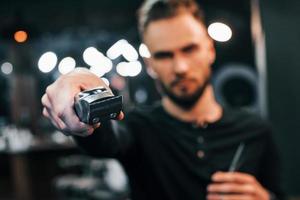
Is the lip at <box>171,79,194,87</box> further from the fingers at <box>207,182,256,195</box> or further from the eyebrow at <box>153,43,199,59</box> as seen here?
the fingers at <box>207,182,256,195</box>

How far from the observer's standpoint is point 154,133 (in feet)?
4.00

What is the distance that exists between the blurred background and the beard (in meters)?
1.98

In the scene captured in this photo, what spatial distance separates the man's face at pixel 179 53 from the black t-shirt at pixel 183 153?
4.6 inches

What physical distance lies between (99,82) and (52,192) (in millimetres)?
5590

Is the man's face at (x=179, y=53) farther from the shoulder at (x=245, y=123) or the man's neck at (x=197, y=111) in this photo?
the shoulder at (x=245, y=123)

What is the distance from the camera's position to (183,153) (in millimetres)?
1195

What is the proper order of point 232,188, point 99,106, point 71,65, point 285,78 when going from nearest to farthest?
point 99,106
point 232,188
point 285,78
point 71,65

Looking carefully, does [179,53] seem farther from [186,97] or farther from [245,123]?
[245,123]

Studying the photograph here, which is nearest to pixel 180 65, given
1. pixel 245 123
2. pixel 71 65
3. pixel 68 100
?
pixel 245 123

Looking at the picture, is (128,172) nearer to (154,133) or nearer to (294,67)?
(154,133)

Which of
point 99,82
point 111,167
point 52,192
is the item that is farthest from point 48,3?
point 99,82

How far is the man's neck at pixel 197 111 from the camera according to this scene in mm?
1221

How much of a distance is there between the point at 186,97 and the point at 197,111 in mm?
79

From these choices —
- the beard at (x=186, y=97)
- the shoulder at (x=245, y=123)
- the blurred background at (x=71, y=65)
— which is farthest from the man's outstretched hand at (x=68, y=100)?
the blurred background at (x=71, y=65)
